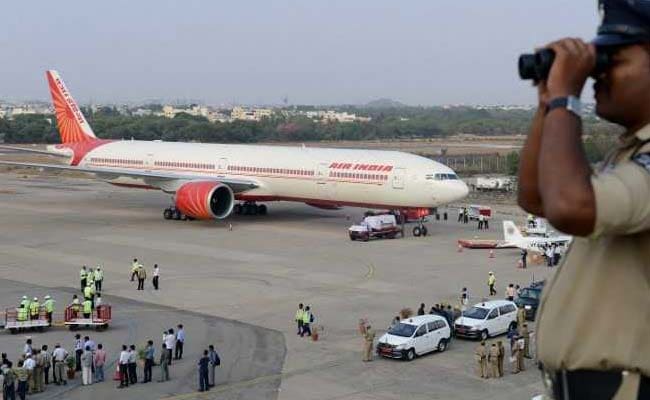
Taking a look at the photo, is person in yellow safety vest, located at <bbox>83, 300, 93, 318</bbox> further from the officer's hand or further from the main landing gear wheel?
the main landing gear wheel

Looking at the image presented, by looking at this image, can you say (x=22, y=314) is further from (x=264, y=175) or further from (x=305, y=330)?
(x=264, y=175)

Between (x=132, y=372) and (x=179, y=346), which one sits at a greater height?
(x=179, y=346)

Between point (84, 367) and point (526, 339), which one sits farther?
point (526, 339)

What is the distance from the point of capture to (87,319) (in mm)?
23016

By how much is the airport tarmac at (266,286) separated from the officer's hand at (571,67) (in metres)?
15.2

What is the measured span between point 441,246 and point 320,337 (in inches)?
640

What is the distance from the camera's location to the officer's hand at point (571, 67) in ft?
8.66

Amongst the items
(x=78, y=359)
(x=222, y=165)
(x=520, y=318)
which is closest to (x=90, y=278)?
(x=78, y=359)

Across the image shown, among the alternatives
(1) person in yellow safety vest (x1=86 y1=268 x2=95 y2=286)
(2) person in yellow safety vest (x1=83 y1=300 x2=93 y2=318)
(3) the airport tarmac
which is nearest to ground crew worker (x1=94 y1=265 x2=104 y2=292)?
(1) person in yellow safety vest (x1=86 y1=268 x2=95 y2=286)

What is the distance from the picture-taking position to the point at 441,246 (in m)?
37.6

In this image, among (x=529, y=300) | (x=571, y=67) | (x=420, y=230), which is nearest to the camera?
(x=571, y=67)

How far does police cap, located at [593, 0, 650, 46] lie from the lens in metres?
2.70

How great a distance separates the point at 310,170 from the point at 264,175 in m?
3.23

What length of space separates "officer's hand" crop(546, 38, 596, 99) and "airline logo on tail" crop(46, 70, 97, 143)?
54.2m
